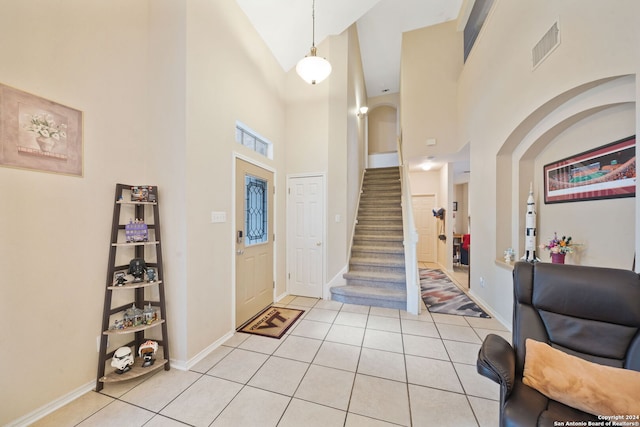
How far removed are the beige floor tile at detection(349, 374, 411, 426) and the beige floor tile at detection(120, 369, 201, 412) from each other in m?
1.38

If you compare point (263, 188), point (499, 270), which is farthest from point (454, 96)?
point (263, 188)

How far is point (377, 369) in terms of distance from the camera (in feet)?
6.89

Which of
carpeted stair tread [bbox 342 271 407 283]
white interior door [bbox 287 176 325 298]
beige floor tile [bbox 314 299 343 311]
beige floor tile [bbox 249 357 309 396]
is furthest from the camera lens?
white interior door [bbox 287 176 325 298]

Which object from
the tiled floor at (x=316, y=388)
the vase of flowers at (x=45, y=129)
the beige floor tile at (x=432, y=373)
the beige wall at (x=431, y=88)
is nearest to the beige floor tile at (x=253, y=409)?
the tiled floor at (x=316, y=388)

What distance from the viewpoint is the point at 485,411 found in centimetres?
162

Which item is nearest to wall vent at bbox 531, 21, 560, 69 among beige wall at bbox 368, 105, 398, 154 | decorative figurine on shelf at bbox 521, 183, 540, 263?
decorative figurine on shelf at bbox 521, 183, 540, 263

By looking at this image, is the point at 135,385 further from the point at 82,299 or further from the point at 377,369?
the point at 377,369

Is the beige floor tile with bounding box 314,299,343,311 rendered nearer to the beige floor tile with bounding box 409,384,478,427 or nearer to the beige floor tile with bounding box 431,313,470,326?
the beige floor tile with bounding box 431,313,470,326

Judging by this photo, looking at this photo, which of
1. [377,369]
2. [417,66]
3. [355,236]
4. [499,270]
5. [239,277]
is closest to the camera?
[377,369]

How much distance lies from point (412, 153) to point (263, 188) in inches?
145

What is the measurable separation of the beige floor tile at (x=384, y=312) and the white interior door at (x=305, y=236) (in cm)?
93

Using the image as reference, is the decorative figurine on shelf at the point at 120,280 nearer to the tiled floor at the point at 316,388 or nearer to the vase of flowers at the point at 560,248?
the tiled floor at the point at 316,388

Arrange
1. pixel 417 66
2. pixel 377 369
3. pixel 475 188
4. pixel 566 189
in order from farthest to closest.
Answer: pixel 417 66 < pixel 475 188 < pixel 566 189 < pixel 377 369

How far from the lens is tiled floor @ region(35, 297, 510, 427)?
1584 millimetres
